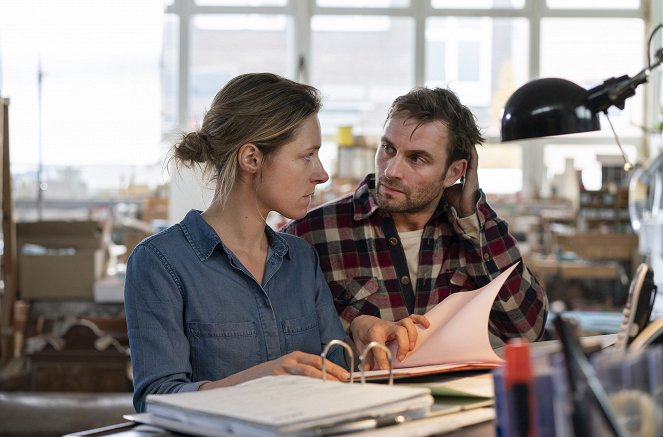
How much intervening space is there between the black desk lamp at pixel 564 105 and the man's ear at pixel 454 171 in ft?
1.31

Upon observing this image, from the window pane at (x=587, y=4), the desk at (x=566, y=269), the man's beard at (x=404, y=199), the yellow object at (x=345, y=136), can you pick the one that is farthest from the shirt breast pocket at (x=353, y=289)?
the window pane at (x=587, y=4)

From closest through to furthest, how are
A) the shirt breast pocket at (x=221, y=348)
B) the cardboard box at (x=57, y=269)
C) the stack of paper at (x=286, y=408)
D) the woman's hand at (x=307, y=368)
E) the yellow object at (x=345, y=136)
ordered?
the stack of paper at (x=286, y=408), the woman's hand at (x=307, y=368), the shirt breast pocket at (x=221, y=348), the cardboard box at (x=57, y=269), the yellow object at (x=345, y=136)

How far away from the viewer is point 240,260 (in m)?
1.82

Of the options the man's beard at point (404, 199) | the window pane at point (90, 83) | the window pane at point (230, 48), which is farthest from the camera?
the window pane at point (230, 48)

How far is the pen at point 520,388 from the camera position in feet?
2.80

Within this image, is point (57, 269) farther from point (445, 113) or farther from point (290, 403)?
point (290, 403)

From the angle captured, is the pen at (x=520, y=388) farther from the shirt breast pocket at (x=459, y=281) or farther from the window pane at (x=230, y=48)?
the window pane at (x=230, y=48)

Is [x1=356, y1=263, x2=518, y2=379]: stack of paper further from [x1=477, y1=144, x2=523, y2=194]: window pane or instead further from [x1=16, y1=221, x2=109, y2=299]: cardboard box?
[x1=477, y1=144, x2=523, y2=194]: window pane

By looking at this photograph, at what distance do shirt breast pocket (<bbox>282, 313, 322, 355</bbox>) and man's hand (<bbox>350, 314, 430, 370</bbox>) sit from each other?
95 mm

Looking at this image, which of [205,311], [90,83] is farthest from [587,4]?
[205,311]

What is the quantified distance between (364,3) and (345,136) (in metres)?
3.02

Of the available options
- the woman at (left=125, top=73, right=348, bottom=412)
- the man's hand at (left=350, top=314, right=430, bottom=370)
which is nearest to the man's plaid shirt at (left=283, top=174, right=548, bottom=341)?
the woman at (left=125, top=73, right=348, bottom=412)

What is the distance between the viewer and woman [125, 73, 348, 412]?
1.69m

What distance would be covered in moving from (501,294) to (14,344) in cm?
296
